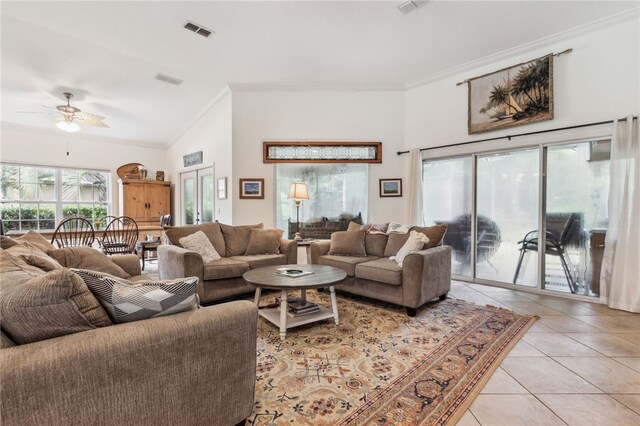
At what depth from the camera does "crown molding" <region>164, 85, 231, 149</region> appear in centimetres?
501

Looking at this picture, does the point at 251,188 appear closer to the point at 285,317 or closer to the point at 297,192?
the point at 297,192

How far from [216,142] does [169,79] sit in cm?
124

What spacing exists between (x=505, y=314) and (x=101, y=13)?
5034mm

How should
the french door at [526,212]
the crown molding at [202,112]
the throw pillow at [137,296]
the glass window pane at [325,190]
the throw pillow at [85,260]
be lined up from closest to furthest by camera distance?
the throw pillow at [137,296], the throw pillow at [85,260], the french door at [526,212], the glass window pane at [325,190], the crown molding at [202,112]

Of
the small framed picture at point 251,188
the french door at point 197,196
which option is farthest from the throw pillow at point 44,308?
the french door at point 197,196

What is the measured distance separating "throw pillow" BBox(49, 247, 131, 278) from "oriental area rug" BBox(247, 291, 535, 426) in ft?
4.31

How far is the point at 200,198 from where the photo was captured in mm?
6195

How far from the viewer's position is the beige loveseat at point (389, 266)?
9.45 feet

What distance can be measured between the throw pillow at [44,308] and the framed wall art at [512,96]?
4536 mm

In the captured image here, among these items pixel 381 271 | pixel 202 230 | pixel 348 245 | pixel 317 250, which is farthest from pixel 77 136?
pixel 381 271

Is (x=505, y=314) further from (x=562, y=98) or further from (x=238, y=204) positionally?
(x=238, y=204)

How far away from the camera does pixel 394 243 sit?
12.0 feet

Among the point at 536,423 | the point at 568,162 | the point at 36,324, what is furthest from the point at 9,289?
the point at 568,162

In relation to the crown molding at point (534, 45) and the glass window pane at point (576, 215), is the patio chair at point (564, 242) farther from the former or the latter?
the crown molding at point (534, 45)
